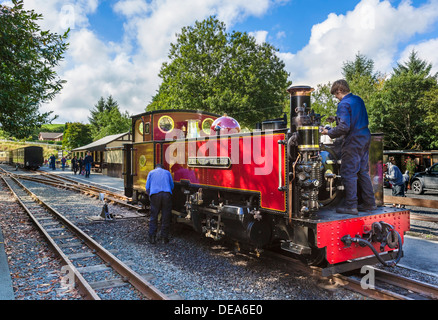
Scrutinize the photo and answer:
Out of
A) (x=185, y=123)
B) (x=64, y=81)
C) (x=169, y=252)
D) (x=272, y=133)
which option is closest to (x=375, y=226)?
(x=272, y=133)

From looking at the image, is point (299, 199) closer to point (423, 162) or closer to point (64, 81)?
point (64, 81)

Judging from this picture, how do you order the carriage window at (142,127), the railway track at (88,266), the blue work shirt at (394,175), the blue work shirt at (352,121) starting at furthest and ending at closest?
1. the blue work shirt at (394,175)
2. the carriage window at (142,127)
3. the blue work shirt at (352,121)
4. the railway track at (88,266)

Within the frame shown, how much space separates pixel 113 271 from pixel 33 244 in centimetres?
278

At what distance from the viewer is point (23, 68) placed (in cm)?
930

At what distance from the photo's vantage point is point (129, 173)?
373 inches

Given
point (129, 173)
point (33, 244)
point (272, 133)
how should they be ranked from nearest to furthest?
1. point (272, 133)
2. point (33, 244)
3. point (129, 173)

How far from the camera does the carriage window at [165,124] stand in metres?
8.19

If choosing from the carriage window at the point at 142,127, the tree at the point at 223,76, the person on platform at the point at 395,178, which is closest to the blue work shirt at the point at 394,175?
the person on platform at the point at 395,178

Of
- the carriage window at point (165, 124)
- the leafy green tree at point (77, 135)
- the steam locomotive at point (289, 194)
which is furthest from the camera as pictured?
the leafy green tree at point (77, 135)

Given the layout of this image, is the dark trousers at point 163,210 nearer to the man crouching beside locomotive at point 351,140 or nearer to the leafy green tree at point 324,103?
the man crouching beside locomotive at point 351,140

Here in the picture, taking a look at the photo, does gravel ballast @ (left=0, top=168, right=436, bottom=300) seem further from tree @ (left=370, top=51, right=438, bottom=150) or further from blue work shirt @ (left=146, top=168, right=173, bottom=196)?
tree @ (left=370, top=51, right=438, bottom=150)

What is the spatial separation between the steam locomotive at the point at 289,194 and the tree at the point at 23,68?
4782mm

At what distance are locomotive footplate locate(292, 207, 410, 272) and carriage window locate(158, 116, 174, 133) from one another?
4.69 meters

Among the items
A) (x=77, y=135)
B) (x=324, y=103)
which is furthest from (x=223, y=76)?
(x=77, y=135)
